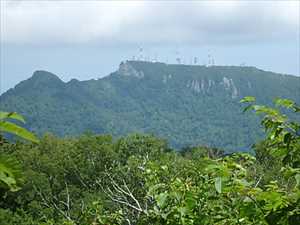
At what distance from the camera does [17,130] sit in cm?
129

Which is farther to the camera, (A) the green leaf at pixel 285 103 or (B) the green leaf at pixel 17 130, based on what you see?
(A) the green leaf at pixel 285 103

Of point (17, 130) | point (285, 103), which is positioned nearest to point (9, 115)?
point (17, 130)

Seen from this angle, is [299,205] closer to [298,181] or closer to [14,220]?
[298,181]

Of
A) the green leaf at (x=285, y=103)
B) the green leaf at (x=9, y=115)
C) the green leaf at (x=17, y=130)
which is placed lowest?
the green leaf at (x=285, y=103)

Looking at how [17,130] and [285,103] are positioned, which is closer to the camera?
[17,130]

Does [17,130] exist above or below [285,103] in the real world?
above

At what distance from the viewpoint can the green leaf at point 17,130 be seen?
4.21 feet

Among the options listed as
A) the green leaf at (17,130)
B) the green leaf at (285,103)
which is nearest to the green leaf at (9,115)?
the green leaf at (17,130)

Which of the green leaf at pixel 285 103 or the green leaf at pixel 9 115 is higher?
the green leaf at pixel 9 115

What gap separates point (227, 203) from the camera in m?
4.05

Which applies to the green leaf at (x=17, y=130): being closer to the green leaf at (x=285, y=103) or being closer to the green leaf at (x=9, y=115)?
the green leaf at (x=9, y=115)

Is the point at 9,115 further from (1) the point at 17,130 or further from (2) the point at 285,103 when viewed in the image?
(2) the point at 285,103

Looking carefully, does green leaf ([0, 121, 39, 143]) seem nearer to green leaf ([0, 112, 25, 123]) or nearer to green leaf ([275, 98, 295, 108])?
green leaf ([0, 112, 25, 123])

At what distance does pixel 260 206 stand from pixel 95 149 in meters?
45.9
